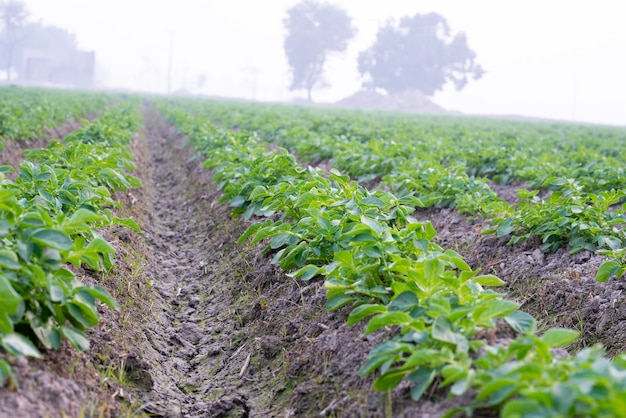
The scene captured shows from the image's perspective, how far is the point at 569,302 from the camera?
4332mm

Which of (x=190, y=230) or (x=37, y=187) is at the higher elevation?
(x=37, y=187)

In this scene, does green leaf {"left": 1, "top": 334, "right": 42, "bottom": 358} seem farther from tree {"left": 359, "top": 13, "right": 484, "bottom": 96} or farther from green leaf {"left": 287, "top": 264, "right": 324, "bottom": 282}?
tree {"left": 359, "top": 13, "right": 484, "bottom": 96}

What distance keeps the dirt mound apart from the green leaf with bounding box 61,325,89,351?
71309 millimetres

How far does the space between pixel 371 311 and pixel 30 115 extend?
1190cm

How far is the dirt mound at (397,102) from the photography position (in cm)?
7319

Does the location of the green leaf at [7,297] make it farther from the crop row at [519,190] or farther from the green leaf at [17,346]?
the crop row at [519,190]

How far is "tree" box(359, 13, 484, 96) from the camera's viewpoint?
79.3m

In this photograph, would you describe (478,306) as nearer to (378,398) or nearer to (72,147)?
(378,398)

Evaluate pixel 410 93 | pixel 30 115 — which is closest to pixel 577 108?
pixel 410 93

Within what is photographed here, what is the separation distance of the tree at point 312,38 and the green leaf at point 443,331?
82.0 metres

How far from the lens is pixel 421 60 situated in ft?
262

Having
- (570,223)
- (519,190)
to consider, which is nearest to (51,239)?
(570,223)

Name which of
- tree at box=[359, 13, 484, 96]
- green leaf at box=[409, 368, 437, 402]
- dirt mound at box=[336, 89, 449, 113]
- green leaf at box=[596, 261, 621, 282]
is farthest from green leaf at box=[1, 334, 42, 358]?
tree at box=[359, 13, 484, 96]

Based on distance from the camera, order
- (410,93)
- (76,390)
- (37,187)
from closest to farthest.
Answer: (76,390)
(37,187)
(410,93)
